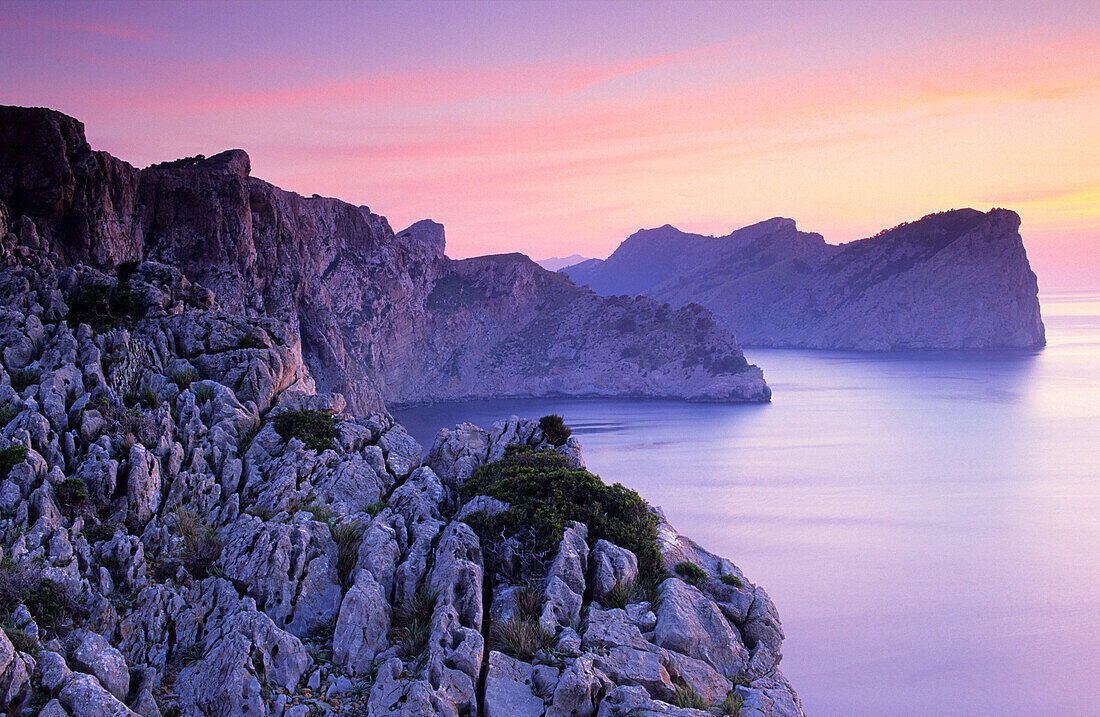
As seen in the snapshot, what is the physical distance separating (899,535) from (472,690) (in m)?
42.3

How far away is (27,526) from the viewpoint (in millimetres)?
12344

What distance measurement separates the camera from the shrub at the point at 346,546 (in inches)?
531

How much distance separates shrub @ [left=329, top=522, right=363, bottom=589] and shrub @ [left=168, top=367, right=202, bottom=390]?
6399mm

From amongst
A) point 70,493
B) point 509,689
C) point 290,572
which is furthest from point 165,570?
point 509,689

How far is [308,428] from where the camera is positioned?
17234 millimetres

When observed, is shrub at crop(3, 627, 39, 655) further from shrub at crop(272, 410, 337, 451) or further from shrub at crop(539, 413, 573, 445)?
shrub at crop(539, 413, 573, 445)

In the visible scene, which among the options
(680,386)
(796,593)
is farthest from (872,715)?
(680,386)

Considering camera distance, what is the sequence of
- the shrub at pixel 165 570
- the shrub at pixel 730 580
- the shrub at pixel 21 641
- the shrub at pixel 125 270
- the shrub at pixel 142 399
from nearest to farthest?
1. the shrub at pixel 21 641
2. the shrub at pixel 165 570
3. the shrub at pixel 730 580
4. the shrub at pixel 142 399
5. the shrub at pixel 125 270

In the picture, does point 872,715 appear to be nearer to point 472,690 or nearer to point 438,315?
point 472,690

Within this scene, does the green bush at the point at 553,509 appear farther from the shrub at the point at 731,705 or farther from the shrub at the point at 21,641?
the shrub at the point at 21,641

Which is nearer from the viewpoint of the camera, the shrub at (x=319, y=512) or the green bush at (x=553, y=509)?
the green bush at (x=553, y=509)

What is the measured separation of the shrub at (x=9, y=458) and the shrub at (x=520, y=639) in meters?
8.83

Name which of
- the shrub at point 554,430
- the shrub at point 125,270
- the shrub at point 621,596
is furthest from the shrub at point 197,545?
the shrub at point 125,270

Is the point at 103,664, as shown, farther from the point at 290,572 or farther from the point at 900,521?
the point at 900,521
